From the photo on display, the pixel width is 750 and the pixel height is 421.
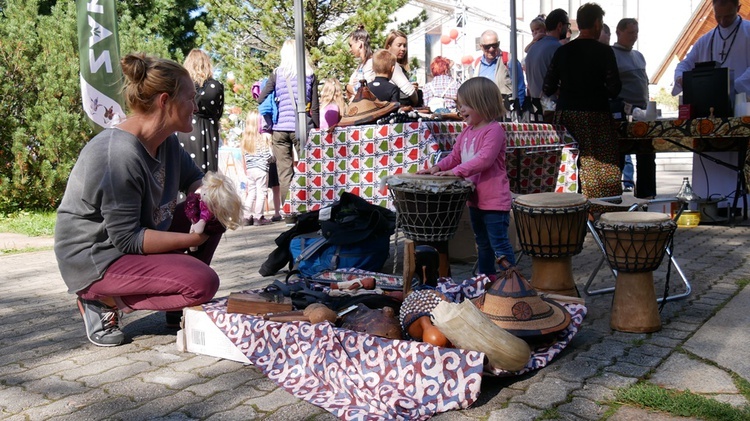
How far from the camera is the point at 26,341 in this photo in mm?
4164

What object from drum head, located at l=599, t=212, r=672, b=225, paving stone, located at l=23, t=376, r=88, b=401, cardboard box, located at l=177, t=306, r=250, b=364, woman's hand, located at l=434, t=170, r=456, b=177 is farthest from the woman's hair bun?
drum head, located at l=599, t=212, r=672, b=225

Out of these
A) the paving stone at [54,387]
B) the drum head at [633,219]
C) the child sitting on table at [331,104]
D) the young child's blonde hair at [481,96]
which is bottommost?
the paving stone at [54,387]

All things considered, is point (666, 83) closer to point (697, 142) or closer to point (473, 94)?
point (697, 142)

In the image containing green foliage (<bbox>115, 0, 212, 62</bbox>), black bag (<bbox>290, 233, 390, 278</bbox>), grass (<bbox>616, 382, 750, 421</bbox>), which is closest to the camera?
grass (<bbox>616, 382, 750, 421</bbox>)

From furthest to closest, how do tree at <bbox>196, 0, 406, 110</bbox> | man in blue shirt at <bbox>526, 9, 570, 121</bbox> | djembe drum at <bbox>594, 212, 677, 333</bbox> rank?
tree at <bbox>196, 0, 406, 110</bbox>, man in blue shirt at <bbox>526, 9, 570, 121</bbox>, djembe drum at <bbox>594, 212, 677, 333</bbox>

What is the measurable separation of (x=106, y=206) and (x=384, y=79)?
3633 mm

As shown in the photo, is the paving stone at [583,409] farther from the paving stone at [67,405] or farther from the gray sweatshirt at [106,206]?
the gray sweatshirt at [106,206]

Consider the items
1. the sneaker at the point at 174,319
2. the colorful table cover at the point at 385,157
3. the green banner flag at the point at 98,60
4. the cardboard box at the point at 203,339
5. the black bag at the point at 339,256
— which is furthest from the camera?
the green banner flag at the point at 98,60

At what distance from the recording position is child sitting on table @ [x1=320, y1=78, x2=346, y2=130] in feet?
28.0

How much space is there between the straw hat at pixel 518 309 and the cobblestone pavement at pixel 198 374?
185 millimetres

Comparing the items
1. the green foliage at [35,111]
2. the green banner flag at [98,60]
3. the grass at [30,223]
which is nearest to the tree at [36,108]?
the green foliage at [35,111]

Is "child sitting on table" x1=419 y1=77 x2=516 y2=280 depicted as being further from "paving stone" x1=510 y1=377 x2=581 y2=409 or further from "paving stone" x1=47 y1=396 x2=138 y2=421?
"paving stone" x1=47 y1=396 x2=138 y2=421

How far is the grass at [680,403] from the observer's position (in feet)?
9.13

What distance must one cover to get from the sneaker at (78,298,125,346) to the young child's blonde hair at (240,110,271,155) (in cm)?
592
